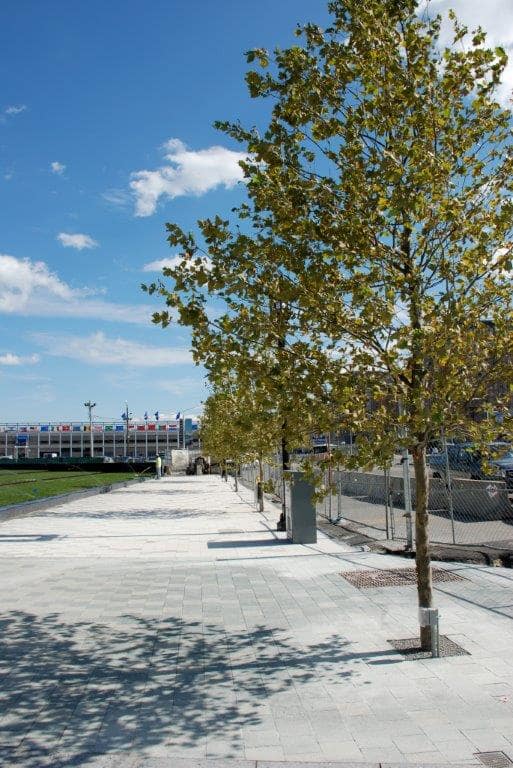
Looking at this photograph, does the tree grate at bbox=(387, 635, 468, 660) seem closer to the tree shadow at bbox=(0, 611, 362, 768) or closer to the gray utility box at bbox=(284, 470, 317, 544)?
the tree shadow at bbox=(0, 611, 362, 768)

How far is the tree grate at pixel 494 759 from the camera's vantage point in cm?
392

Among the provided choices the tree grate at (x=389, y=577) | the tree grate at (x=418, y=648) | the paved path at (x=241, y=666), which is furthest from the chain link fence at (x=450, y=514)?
the tree grate at (x=418, y=648)

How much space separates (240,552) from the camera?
40.7 feet

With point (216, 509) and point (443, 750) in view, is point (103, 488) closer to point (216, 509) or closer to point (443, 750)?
point (216, 509)

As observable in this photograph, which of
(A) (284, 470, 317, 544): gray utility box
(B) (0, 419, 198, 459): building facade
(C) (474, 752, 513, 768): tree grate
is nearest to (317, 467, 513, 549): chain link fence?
(A) (284, 470, 317, 544): gray utility box

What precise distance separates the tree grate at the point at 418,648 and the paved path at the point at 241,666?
0.11 m

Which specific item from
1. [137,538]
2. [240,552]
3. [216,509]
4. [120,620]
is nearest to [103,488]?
[216,509]

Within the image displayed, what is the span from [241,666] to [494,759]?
248cm

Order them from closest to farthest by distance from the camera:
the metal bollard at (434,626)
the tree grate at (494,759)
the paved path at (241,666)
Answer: the tree grate at (494,759)
the paved path at (241,666)
the metal bollard at (434,626)

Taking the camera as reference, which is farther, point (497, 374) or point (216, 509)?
point (216, 509)

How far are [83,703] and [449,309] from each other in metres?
4.18

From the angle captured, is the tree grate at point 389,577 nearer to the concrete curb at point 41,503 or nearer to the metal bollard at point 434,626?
the metal bollard at point 434,626

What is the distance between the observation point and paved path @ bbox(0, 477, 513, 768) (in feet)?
14.3

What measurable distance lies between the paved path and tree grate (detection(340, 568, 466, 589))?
220 mm
